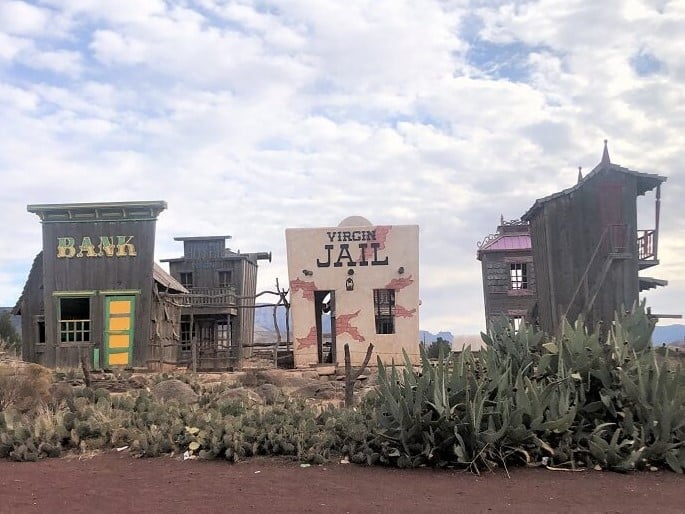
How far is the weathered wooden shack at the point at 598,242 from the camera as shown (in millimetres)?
19844

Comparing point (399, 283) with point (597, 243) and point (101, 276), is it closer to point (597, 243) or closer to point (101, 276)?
point (597, 243)

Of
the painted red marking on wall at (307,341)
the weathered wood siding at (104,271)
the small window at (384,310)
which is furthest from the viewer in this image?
the small window at (384,310)

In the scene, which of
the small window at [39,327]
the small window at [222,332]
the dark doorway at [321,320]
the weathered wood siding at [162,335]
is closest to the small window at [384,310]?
the dark doorway at [321,320]

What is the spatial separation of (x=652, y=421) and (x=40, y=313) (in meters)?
20.7

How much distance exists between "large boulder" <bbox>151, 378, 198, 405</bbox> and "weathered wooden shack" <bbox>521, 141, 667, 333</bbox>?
11.2m

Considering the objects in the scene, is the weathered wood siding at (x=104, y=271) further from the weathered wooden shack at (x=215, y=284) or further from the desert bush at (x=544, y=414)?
the desert bush at (x=544, y=414)

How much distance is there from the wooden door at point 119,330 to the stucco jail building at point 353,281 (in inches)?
204

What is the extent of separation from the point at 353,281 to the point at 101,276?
8.11 meters

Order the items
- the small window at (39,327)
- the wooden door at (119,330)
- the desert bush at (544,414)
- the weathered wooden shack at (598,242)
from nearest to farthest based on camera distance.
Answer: the desert bush at (544,414) < the weathered wooden shack at (598,242) < the wooden door at (119,330) < the small window at (39,327)

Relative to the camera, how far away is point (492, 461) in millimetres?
7445

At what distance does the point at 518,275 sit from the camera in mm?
33062

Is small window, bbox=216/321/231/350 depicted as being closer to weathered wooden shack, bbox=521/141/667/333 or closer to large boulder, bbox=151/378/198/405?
weathered wooden shack, bbox=521/141/667/333

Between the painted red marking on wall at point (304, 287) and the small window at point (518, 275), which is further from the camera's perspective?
the small window at point (518, 275)

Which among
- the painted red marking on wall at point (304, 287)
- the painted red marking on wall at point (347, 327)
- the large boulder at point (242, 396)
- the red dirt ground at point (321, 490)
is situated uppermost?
the painted red marking on wall at point (304, 287)
